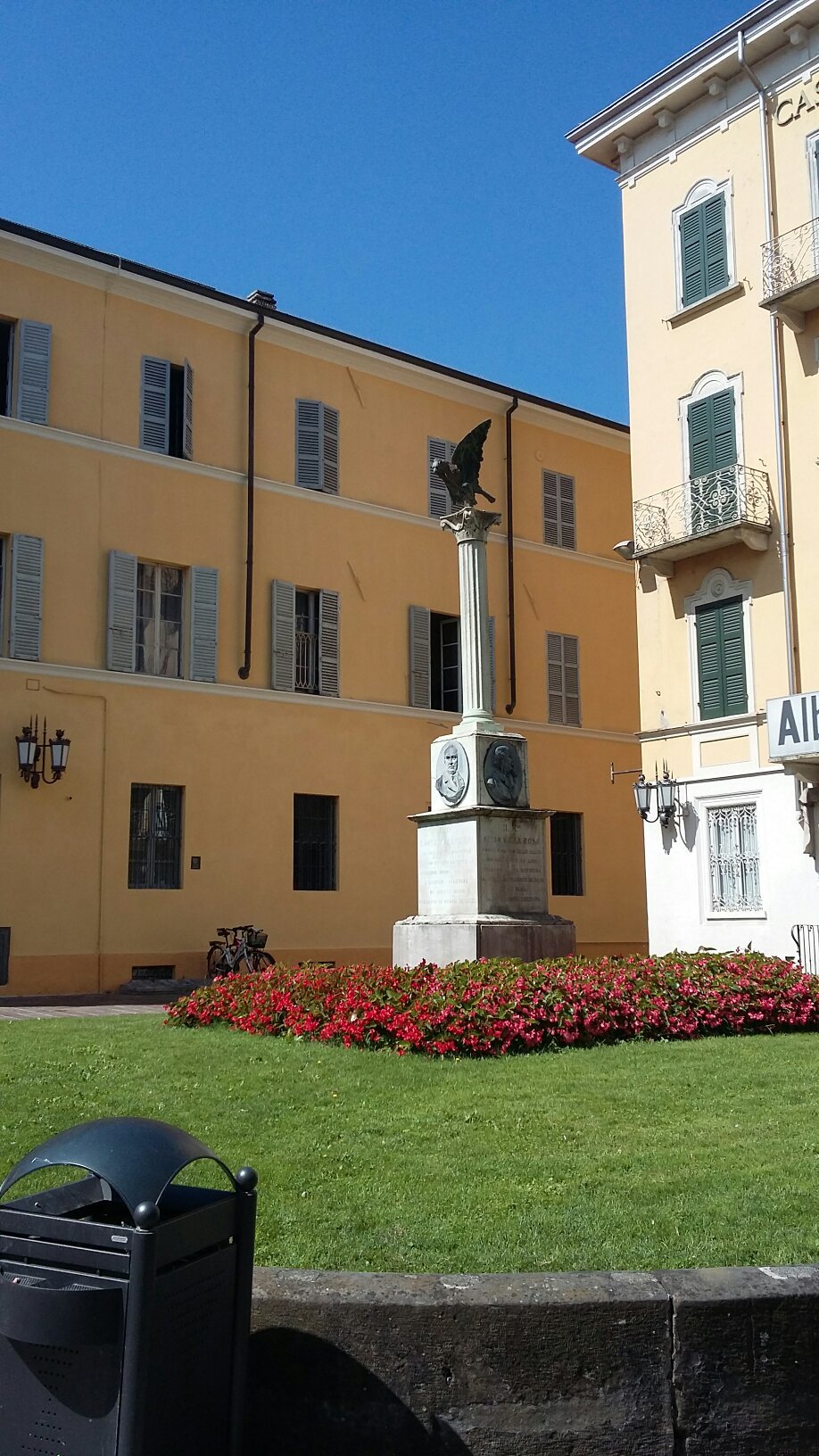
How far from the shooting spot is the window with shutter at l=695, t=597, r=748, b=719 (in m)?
19.5

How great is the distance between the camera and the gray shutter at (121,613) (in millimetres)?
21172

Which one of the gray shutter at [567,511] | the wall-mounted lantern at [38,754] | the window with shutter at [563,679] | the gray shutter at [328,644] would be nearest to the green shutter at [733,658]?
the window with shutter at [563,679]

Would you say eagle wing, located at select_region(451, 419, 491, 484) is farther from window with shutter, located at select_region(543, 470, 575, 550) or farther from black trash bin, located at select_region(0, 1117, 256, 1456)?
black trash bin, located at select_region(0, 1117, 256, 1456)

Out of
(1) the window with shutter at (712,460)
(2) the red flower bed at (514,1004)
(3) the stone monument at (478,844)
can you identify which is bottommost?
(2) the red flower bed at (514,1004)

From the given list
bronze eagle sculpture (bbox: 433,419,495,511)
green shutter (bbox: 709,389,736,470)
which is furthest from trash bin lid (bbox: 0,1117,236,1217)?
green shutter (bbox: 709,389,736,470)

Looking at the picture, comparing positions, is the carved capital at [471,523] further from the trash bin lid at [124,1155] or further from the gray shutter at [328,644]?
the trash bin lid at [124,1155]

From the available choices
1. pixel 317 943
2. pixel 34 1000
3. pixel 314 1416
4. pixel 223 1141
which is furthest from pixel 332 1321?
pixel 317 943

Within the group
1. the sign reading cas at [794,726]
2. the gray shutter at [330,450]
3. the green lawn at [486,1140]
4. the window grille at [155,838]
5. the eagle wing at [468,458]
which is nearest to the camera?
the green lawn at [486,1140]

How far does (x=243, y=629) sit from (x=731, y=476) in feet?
28.2

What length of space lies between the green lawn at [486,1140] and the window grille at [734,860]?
867 centimetres

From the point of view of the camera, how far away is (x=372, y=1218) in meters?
5.11

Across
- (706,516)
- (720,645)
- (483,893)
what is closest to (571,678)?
(720,645)

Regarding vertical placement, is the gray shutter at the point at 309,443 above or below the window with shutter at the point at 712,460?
above

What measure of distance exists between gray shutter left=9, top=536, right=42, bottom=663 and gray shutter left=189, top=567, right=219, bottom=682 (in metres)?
2.73
